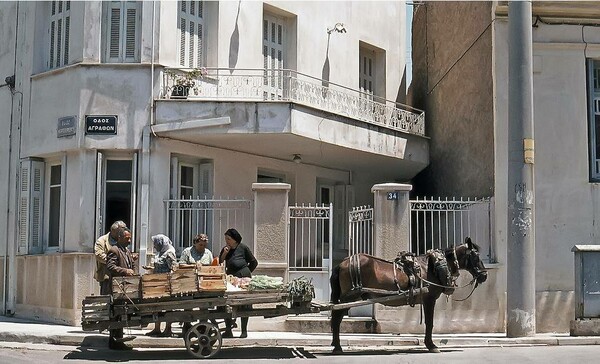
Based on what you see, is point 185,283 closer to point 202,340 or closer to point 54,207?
point 202,340

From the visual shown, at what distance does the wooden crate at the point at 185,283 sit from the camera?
10.8 meters

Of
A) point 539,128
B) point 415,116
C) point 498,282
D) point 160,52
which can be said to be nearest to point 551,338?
point 498,282

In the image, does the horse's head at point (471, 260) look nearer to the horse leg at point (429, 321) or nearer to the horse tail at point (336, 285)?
the horse leg at point (429, 321)

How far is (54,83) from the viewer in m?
15.8

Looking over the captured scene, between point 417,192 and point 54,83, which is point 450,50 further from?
point 54,83

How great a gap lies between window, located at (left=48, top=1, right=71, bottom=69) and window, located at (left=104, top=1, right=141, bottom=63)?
3.06 feet

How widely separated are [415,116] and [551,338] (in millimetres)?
7329

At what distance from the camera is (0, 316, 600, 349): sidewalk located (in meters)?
12.5

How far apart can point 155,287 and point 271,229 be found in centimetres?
395

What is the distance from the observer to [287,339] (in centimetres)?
1283

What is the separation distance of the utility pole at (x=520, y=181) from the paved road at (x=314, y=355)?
875 mm

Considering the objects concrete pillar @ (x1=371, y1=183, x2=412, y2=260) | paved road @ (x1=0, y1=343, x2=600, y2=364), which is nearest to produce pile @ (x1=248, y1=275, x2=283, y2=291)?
paved road @ (x1=0, y1=343, x2=600, y2=364)

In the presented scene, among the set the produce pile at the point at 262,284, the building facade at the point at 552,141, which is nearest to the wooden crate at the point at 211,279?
the produce pile at the point at 262,284

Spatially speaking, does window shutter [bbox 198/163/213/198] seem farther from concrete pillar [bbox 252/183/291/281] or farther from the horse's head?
the horse's head
